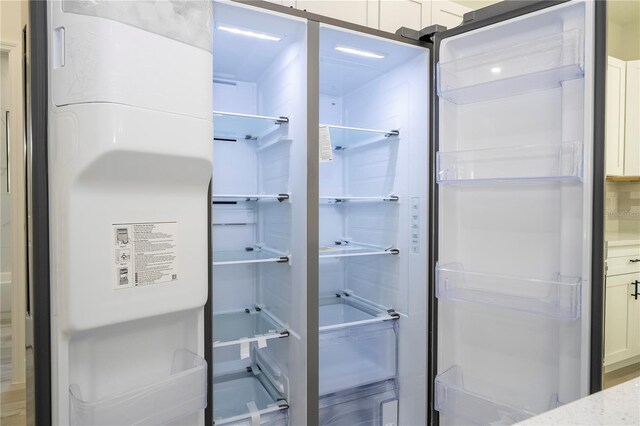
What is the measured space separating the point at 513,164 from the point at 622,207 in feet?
9.09

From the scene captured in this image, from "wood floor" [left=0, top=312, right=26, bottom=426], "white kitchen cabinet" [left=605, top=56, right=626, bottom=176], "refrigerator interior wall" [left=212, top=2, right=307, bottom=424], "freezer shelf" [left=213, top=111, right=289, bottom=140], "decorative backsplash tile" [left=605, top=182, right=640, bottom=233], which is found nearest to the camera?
"refrigerator interior wall" [left=212, top=2, right=307, bottom=424]

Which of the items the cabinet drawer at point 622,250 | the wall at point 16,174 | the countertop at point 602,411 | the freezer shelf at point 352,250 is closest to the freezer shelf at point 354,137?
the freezer shelf at point 352,250

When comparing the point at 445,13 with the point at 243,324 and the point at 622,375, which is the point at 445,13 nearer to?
the point at 243,324

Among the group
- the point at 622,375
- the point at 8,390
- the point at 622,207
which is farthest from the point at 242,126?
the point at 622,207

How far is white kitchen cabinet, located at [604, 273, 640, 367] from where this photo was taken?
263 centimetres

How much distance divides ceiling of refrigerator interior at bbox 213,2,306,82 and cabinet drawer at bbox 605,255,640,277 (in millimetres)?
2695

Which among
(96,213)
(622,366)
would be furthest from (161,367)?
(622,366)

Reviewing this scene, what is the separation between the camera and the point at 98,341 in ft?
3.14

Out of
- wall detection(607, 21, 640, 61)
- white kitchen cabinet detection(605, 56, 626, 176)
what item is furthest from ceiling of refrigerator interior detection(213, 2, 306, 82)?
wall detection(607, 21, 640, 61)

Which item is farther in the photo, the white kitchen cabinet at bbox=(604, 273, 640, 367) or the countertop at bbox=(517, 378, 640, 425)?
the white kitchen cabinet at bbox=(604, 273, 640, 367)

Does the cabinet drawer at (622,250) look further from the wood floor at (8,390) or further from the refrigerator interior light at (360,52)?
the wood floor at (8,390)

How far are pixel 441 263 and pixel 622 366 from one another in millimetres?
2367

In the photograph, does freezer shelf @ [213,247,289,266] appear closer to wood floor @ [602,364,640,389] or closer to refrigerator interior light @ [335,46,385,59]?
refrigerator interior light @ [335,46,385,59]

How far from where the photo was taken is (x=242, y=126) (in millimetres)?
1771
